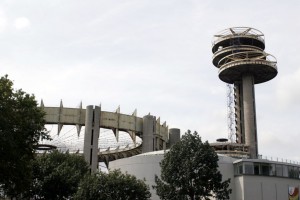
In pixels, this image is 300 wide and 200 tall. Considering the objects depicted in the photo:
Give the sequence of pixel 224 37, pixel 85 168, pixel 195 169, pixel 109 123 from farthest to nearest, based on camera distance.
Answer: pixel 224 37
pixel 109 123
pixel 85 168
pixel 195 169

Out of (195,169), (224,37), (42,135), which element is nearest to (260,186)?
(195,169)

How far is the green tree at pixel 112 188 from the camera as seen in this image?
50.8 metres

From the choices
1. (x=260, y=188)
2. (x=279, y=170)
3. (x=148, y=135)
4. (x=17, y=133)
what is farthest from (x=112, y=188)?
(x=148, y=135)

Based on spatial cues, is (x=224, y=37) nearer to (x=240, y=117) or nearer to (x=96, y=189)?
(x=240, y=117)

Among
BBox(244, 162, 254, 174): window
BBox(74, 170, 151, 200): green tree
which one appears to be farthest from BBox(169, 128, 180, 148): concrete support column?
BBox(74, 170, 151, 200): green tree

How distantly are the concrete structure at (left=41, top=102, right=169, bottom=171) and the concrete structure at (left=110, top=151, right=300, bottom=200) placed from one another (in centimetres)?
2003

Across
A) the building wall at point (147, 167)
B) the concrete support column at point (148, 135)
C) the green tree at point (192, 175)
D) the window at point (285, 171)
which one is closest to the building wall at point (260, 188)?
the window at point (285, 171)

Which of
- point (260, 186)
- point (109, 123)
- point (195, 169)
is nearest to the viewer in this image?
point (195, 169)

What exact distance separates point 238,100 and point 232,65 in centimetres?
1463

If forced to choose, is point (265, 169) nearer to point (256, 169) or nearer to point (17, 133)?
point (256, 169)

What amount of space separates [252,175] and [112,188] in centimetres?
2471

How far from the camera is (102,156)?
383 ft

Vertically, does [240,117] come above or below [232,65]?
below

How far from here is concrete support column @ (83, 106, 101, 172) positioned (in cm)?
8812
